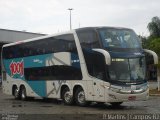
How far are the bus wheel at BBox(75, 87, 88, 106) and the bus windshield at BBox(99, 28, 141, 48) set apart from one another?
9.84 ft

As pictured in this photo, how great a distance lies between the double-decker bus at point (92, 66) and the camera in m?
20.5

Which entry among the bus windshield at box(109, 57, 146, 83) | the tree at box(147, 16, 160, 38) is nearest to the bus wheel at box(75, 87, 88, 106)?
the bus windshield at box(109, 57, 146, 83)

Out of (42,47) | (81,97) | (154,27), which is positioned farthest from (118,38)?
(154,27)

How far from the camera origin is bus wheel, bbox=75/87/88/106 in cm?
2225

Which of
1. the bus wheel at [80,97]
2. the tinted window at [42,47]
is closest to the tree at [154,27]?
the tinted window at [42,47]

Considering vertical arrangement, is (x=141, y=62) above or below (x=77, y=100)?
above

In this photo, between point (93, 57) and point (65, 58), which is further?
point (65, 58)

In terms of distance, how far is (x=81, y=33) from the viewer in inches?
872

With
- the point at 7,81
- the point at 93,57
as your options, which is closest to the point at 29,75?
the point at 7,81

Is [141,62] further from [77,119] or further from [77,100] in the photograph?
[77,119]

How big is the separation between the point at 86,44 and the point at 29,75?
735 cm

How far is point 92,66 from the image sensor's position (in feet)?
69.8

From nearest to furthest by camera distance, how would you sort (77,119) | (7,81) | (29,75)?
(77,119) < (29,75) < (7,81)

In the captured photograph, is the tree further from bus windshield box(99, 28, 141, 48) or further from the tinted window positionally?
bus windshield box(99, 28, 141, 48)
